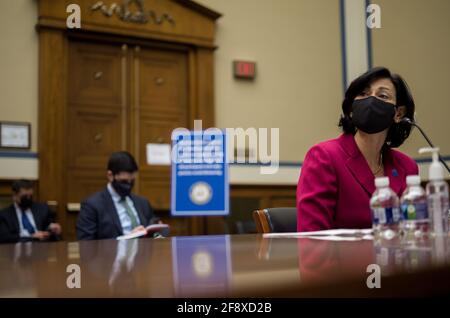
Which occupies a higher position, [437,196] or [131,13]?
[131,13]

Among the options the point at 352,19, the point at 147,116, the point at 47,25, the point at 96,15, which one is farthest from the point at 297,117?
the point at 47,25

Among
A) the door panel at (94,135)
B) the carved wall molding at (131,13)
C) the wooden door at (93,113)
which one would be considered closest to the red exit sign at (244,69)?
the carved wall molding at (131,13)

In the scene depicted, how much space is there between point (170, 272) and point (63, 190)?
459 centimetres

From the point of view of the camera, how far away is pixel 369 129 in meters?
1.70

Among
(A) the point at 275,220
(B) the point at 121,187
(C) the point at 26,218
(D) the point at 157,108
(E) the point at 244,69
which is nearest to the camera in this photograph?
(A) the point at 275,220

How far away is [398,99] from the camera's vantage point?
1.91 m

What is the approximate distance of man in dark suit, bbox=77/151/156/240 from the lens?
3506 millimetres

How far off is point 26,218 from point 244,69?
2.70m

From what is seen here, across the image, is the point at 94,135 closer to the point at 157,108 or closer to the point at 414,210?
the point at 157,108

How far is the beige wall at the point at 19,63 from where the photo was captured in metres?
4.90

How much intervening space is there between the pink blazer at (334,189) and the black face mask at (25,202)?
10.7 feet

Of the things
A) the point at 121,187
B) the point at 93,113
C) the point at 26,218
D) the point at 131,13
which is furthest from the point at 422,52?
the point at 26,218

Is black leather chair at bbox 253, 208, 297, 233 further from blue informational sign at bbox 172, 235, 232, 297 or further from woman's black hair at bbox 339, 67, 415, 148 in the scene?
blue informational sign at bbox 172, 235, 232, 297

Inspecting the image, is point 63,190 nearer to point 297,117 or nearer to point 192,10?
point 192,10
